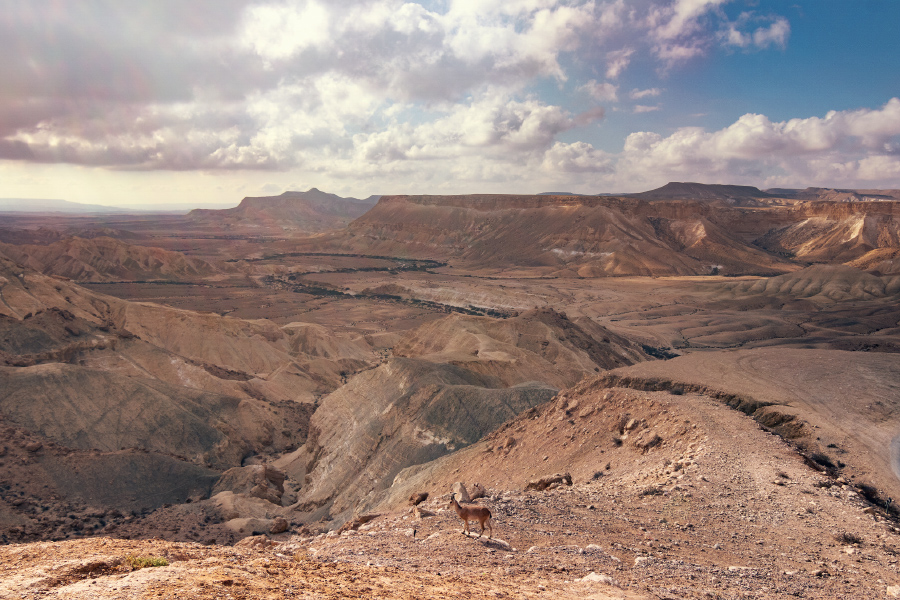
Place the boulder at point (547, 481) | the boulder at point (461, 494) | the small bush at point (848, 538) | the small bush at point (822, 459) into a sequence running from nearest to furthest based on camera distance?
the small bush at point (848, 538) < the boulder at point (461, 494) < the boulder at point (547, 481) < the small bush at point (822, 459)

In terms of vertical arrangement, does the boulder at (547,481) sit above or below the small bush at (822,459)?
below

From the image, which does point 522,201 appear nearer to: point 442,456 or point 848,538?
point 442,456

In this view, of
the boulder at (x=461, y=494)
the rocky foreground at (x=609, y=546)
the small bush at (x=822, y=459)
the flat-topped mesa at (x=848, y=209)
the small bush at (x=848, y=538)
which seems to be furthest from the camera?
the flat-topped mesa at (x=848, y=209)

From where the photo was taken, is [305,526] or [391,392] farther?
[391,392]

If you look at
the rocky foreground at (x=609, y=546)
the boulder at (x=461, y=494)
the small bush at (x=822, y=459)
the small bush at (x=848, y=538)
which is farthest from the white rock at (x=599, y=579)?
the small bush at (x=822, y=459)

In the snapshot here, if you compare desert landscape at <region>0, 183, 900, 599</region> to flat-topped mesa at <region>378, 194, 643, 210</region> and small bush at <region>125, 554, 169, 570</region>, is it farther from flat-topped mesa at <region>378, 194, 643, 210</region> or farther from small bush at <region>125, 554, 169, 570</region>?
flat-topped mesa at <region>378, 194, 643, 210</region>

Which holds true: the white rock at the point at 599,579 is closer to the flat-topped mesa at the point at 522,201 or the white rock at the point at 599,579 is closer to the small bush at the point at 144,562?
the small bush at the point at 144,562

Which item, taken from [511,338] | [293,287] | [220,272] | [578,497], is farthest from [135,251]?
[578,497]

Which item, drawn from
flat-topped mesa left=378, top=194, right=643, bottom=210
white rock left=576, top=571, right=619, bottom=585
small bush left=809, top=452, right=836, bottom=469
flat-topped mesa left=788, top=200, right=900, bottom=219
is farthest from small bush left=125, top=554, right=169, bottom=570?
flat-topped mesa left=788, top=200, right=900, bottom=219

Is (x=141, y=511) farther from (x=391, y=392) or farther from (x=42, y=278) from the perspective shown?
(x=42, y=278)
